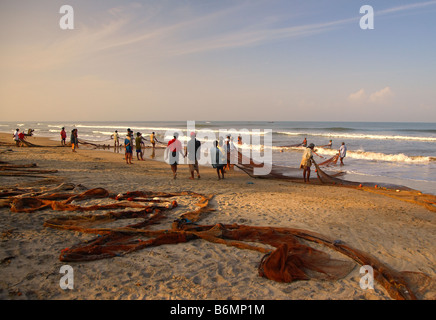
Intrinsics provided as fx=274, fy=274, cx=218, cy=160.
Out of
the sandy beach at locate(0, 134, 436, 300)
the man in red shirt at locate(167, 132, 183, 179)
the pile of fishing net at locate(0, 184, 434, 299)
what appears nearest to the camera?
the sandy beach at locate(0, 134, 436, 300)

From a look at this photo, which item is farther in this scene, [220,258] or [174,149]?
[174,149]

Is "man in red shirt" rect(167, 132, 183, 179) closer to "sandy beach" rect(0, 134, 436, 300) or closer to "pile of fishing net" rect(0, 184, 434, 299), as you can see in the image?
"sandy beach" rect(0, 134, 436, 300)

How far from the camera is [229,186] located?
1022cm

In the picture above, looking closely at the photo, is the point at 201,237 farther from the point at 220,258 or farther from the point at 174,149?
the point at 174,149

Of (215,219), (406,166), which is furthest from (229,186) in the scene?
(406,166)

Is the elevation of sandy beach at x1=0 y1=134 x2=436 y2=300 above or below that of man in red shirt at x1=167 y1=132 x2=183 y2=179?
below

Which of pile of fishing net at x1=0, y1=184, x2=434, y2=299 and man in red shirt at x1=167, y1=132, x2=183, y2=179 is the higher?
man in red shirt at x1=167, y1=132, x2=183, y2=179

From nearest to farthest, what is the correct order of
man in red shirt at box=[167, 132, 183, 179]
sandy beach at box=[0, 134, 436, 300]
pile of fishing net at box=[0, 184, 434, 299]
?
sandy beach at box=[0, 134, 436, 300]
pile of fishing net at box=[0, 184, 434, 299]
man in red shirt at box=[167, 132, 183, 179]

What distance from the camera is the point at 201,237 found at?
192 inches

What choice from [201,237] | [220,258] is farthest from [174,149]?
[220,258]

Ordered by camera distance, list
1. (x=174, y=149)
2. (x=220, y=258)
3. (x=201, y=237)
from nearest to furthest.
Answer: (x=220, y=258), (x=201, y=237), (x=174, y=149)

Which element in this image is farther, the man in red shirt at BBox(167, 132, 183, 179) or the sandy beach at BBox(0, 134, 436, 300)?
the man in red shirt at BBox(167, 132, 183, 179)

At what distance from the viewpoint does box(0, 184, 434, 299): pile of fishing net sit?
3.72 metres

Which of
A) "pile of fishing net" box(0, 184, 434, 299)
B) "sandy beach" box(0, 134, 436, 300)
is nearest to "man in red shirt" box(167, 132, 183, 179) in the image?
"sandy beach" box(0, 134, 436, 300)
